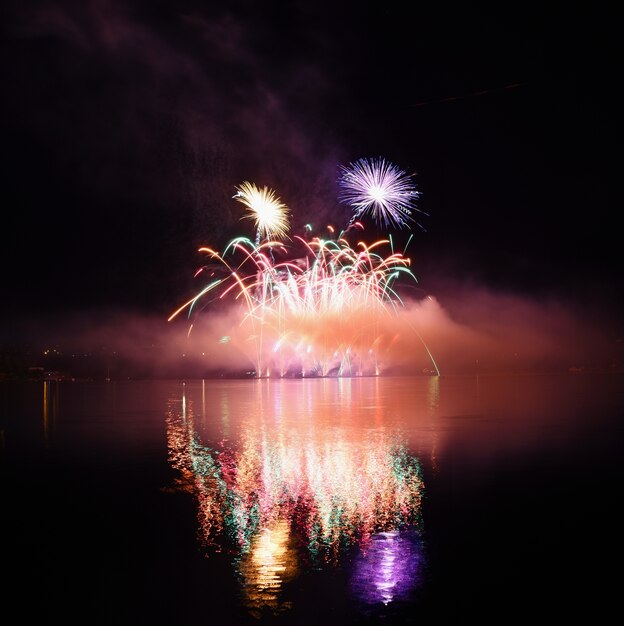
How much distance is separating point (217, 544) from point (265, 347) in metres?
60.2

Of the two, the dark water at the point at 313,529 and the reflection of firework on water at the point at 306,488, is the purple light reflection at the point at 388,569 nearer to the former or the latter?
the dark water at the point at 313,529

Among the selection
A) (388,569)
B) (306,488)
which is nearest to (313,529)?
(388,569)

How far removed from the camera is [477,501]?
34.6ft

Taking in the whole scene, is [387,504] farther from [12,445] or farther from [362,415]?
[362,415]

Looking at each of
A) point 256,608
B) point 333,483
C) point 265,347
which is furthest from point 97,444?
point 265,347

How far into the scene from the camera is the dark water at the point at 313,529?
20.6 ft

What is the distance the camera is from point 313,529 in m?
8.86

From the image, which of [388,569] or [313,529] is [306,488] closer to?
[313,529]

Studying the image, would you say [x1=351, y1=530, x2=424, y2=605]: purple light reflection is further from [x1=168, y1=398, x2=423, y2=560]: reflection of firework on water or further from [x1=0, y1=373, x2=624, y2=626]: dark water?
[x1=168, y1=398, x2=423, y2=560]: reflection of firework on water

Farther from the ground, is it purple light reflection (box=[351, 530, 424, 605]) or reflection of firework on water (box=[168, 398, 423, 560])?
reflection of firework on water (box=[168, 398, 423, 560])

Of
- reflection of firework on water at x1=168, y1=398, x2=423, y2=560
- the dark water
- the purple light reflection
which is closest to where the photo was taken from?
the dark water

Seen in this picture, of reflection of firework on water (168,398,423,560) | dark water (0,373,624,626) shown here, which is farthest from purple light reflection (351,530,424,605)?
reflection of firework on water (168,398,423,560)

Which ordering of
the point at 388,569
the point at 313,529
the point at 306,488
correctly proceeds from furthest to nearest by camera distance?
the point at 306,488 → the point at 313,529 → the point at 388,569

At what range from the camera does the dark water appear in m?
6.28
